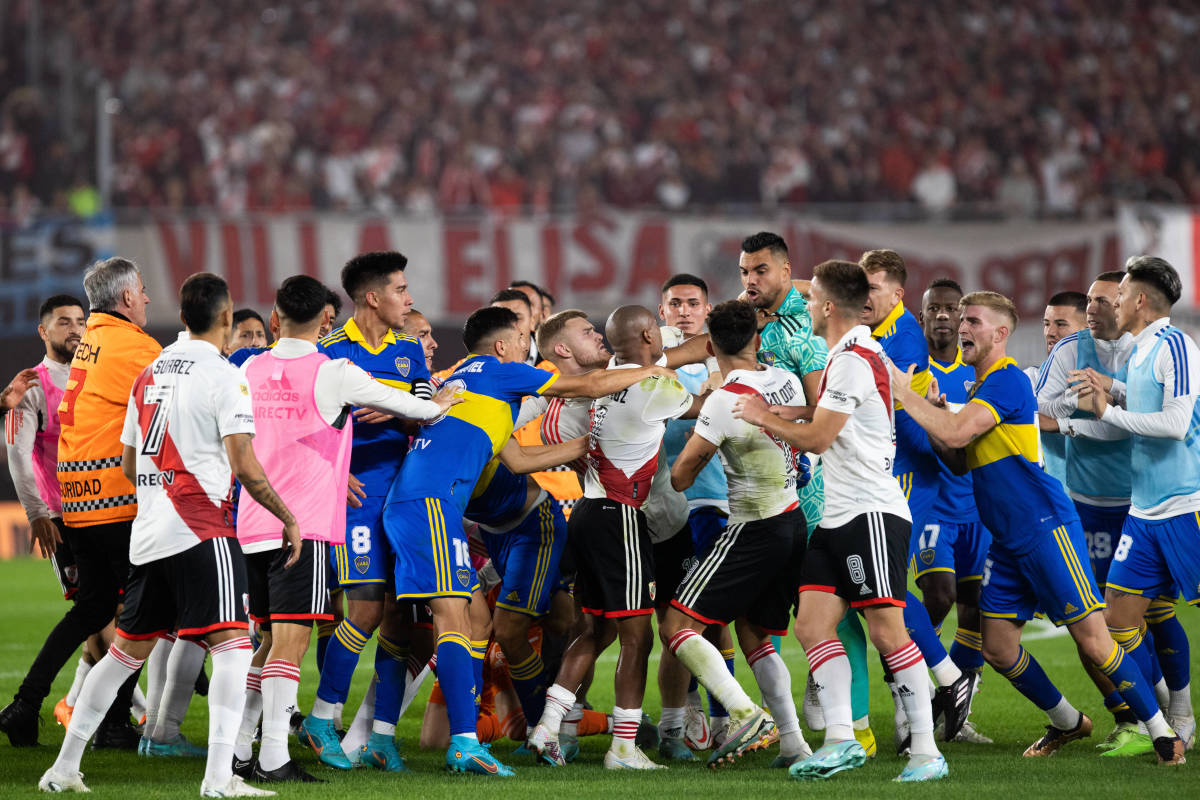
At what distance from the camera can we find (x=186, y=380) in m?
5.88

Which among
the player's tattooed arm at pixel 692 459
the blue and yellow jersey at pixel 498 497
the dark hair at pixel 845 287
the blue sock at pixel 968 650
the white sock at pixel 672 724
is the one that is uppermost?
the dark hair at pixel 845 287

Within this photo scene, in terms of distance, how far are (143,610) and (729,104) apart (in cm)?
1870

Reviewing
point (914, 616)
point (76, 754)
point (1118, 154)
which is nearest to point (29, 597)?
point (76, 754)

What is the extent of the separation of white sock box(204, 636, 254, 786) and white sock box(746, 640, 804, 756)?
8.25 feet

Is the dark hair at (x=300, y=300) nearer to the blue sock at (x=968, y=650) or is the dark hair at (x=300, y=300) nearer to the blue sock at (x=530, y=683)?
the blue sock at (x=530, y=683)

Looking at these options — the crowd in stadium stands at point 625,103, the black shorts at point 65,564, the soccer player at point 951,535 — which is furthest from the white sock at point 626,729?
the crowd in stadium stands at point 625,103

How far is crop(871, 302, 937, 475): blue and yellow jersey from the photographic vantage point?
7.59 m

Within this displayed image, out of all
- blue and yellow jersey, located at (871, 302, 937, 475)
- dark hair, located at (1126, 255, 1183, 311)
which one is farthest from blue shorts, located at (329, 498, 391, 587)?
dark hair, located at (1126, 255, 1183, 311)

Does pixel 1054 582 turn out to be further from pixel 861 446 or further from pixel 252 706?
pixel 252 706

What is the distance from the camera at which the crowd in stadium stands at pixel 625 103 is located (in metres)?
20.7

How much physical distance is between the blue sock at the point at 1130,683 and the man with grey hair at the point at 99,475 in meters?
4.92

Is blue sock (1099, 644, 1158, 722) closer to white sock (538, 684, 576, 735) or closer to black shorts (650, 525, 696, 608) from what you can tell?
black shorts (650, 525, 696, 608)

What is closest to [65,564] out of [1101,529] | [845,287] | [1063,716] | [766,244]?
[766,244]

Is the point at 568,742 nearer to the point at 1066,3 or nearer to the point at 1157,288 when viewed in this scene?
the point at 1157,288
